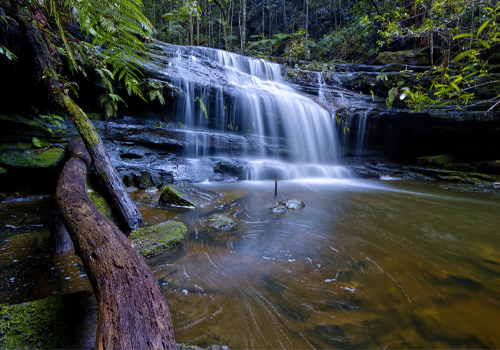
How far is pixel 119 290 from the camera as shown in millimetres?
949

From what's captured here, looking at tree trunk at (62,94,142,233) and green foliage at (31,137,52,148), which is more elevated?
green foliage at (31,137,52,148)

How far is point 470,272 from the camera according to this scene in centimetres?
242

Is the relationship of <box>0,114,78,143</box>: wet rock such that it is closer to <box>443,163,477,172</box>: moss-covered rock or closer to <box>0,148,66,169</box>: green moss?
<box>0,148,66,169</box>: green moss

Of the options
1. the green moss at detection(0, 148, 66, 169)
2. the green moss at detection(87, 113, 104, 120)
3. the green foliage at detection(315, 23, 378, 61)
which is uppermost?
the green foliage at detection(315, 23, 378, 61)

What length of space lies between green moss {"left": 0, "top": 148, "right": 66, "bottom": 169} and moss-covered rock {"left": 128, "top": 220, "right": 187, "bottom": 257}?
372 centimetres

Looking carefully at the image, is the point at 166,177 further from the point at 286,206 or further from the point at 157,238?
the point at 157,238

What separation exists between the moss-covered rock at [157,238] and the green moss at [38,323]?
1.19m

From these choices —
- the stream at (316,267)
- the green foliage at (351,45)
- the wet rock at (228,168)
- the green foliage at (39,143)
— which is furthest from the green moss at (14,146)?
the green foliage at (351,45)

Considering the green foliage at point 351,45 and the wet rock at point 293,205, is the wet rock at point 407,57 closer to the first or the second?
the green foliage at point 351,45

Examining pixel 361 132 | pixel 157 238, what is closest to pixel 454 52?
pixel 157 238

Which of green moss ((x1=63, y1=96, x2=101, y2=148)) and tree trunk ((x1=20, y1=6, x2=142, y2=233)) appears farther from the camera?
green moss ((x1=63, y1=96, x2=101, y2=148))

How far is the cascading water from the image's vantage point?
9.26 metres

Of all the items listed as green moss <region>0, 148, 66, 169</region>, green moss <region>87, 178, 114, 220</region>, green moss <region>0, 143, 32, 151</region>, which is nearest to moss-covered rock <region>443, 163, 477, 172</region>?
green moss <region>87, 178, 114, 220</region>

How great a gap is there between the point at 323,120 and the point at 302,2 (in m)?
19.3
